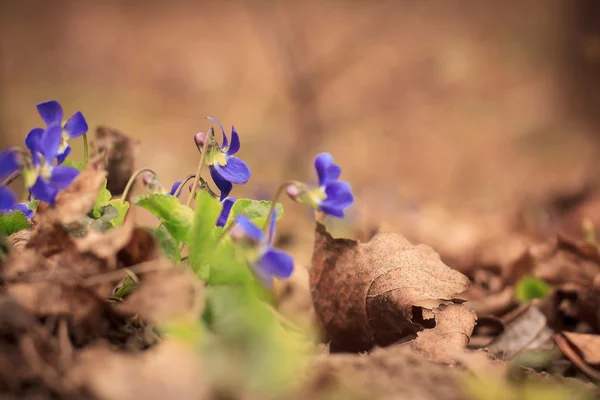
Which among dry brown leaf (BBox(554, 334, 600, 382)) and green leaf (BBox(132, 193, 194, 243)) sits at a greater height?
green leaf (BBox(132, 193, 194, 243))

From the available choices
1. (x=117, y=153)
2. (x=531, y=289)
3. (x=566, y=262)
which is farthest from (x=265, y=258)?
(x=566, y=262)

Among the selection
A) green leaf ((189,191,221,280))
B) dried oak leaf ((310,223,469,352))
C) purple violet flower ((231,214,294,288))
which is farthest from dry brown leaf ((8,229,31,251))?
dried oak leaf ((310,223,469,352))

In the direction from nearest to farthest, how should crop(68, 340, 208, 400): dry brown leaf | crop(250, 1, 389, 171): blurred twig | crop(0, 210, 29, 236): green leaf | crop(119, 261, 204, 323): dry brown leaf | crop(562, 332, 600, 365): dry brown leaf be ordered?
Answer: 1. crop(68, 340, 208, 400): dry brown leaf
2. crop(119, 261, 204, 323): dry brown leaf
3. crop(0, 210, 29, 236): green leaf
4. crop(562, 332, 600, 365): dry brown leaf
5. crop(250, 1, 389, 171): blurred twig

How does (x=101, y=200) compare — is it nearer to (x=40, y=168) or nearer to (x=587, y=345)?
(x=40, y=168)

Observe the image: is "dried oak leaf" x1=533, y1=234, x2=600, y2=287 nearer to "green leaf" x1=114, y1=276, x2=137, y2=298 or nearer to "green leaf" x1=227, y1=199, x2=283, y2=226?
"green leaf" x1=227, y1=199, x2=283, y2=226

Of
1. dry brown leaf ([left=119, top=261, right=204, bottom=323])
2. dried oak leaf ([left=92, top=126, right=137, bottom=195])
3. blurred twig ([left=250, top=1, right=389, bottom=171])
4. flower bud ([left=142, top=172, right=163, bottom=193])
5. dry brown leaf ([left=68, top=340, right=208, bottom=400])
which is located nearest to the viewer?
dry brown leaf ([left=68, top=340, right=208, bottom=400])

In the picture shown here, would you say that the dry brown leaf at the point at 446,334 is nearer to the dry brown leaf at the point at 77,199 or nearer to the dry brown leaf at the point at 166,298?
the dry brown leaf at the point at 166,298

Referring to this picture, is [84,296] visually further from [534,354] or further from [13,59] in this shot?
[13,59]
